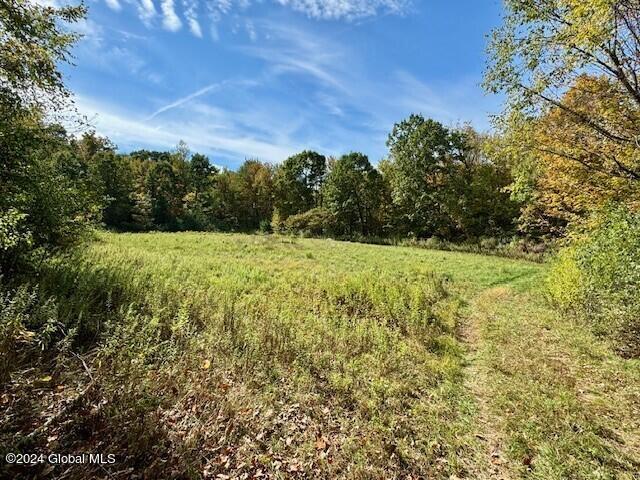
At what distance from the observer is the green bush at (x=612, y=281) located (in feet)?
20.1

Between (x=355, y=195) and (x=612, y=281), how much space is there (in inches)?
1329

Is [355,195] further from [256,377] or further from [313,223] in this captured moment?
[256,377]

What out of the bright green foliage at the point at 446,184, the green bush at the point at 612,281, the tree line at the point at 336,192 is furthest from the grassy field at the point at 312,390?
the bright green foliage at the point at 446,184

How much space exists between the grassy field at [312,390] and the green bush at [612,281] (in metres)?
0.46

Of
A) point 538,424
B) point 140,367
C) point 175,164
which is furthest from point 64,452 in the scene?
point 175,164

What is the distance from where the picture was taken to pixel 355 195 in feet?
131

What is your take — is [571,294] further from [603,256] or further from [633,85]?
[633,85]

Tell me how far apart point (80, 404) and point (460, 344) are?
706cm

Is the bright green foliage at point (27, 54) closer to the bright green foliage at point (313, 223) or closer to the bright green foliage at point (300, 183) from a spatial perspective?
the bright green foliage at point (313, 223)

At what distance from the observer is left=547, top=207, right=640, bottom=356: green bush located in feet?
20.1

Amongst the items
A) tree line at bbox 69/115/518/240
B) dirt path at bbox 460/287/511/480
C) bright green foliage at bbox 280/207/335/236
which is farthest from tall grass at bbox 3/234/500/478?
bright green foliage at bbox 280/207/335/236

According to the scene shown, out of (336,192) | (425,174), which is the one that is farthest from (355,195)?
(425,174)

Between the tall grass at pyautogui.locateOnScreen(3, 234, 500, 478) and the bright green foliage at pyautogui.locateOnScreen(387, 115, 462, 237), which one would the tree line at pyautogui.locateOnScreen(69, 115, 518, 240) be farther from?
the tall grass at pyautogui.locateOnScreen(3, 234, 500, 478)

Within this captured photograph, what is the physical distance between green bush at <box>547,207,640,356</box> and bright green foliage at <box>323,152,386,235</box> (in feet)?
103
